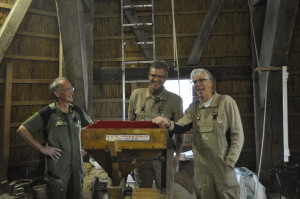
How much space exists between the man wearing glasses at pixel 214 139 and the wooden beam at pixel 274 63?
148 centimetres

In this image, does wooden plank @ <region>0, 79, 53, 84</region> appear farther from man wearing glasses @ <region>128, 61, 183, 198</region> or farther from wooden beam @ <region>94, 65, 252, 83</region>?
man wearing glasses @ <region>128, 61, 183, 198</region>

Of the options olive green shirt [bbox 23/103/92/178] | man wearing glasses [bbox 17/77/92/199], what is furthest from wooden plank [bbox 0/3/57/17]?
olive green shirt [bbox 23/103/92/178]

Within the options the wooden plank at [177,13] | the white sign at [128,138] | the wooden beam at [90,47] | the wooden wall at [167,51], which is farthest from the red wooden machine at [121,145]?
the wooden plank at [177,13]

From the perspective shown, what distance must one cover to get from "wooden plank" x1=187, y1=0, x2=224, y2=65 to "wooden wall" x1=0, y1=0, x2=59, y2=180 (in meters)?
2.89

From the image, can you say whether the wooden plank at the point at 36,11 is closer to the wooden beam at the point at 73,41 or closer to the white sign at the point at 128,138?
the wooden beam at the point at 73,41

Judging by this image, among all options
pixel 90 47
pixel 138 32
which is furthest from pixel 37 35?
pixel 138 32

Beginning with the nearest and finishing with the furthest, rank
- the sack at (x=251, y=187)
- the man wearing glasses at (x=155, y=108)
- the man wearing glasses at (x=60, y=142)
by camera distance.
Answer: the man wearing glasses at (x=155, y=108) → the man wearing glasses at (x=60, y=142) → the sack at (x=251, y=187)

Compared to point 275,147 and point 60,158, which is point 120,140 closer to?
point 60,158

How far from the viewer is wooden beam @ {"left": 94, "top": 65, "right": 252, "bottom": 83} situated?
18.2 ft

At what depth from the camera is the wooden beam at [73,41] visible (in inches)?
148

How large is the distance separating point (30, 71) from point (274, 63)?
4.39 meters

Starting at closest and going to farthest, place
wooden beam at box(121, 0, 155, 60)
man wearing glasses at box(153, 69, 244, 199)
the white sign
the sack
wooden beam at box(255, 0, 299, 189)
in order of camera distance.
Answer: the white sign, man wearing glasses at box(153, 69, 244, 199), wooden beam at box(255, 0, 299, 189), the sack, wooden beam at box(121, 0, 155, 60)

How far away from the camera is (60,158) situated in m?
3.36

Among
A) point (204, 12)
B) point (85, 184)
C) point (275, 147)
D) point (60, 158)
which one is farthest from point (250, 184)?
point (204, 12)
